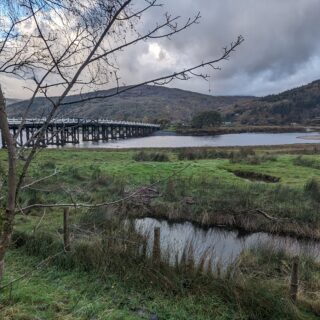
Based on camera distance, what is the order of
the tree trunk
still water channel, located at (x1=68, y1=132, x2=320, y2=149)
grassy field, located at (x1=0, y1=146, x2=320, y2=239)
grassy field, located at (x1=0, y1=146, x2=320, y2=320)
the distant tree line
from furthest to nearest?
the distant tree line, still water channel, located at (x1=68, y1=132, x2=320, y2=149), grassy field, located at (x1=0, y1=146, x2=320, y2=239), grassy field, located at (x1=0, y1=146, x2=320, y2=320), the tree trunk

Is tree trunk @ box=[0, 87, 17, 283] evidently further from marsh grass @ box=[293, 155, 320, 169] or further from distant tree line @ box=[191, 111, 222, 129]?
distant tree line @ box=[191, 111, 222, 129]

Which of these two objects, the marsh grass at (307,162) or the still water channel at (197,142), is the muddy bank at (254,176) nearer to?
the marsh grass at (307,162)

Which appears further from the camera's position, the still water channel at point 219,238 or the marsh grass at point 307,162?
the marsh grass at point 307,162

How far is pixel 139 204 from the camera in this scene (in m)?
19.3

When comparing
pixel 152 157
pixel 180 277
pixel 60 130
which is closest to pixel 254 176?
pixel 152 157

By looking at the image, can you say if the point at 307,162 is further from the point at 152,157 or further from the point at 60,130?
the point at 60,130

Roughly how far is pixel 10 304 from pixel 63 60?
4.83 meters

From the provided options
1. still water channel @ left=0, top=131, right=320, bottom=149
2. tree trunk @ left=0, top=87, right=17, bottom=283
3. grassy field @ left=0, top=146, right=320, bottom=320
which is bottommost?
still water channel @ left=0, top=131, right=320, bottom=149

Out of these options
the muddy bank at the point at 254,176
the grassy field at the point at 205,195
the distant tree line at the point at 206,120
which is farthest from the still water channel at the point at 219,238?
the distant tree line at the point at 206,120

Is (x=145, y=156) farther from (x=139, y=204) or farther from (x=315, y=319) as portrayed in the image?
(x=315, y=319)

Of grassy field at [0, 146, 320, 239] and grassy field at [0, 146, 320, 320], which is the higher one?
grassy field at [0, 146, 320, 320]

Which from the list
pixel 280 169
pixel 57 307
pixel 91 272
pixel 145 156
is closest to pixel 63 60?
pixel 57 307

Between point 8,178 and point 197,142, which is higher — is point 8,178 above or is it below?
above

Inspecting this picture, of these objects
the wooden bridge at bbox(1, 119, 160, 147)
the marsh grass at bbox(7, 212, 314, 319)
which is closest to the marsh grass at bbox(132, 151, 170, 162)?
the wooden bridge at bbox(1, 119, 160, 147)
